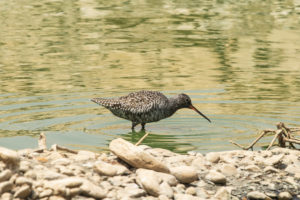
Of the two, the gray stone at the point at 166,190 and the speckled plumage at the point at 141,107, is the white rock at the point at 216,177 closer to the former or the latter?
the gray stone at the point at 166,190

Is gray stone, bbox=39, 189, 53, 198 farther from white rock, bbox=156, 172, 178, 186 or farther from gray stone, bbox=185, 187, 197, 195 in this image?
gray stone, bbox=185, 187, 197, 195

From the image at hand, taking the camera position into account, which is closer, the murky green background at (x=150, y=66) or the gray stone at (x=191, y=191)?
the gray stone at (x=191, y=191)

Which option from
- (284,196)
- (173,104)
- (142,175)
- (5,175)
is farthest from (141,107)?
(5,175)

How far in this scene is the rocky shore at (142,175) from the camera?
31.6 feet

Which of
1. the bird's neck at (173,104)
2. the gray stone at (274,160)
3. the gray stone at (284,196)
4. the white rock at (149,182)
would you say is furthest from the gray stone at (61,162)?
the bird's neck at (173,104)

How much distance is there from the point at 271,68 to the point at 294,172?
1152 centimetres

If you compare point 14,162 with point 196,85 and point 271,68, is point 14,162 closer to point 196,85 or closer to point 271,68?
point 196,85

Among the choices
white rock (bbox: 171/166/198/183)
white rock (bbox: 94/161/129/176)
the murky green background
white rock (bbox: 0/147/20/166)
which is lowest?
the murky green background

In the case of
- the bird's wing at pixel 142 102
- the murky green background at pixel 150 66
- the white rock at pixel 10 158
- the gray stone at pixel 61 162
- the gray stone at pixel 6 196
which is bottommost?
the murky green background at pixel 150 66

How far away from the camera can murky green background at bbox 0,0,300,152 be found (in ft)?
53.1

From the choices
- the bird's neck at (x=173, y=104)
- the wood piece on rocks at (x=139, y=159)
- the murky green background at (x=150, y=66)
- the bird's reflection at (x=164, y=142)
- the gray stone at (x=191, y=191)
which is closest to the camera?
the gray stone at (x=191, y=191)

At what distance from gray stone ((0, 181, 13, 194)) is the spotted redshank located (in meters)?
7.21

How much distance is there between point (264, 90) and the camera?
1983cm

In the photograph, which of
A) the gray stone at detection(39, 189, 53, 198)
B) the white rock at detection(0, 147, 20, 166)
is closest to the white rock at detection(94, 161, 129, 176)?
the gray stone at detection(39, 189, 53, 198)
